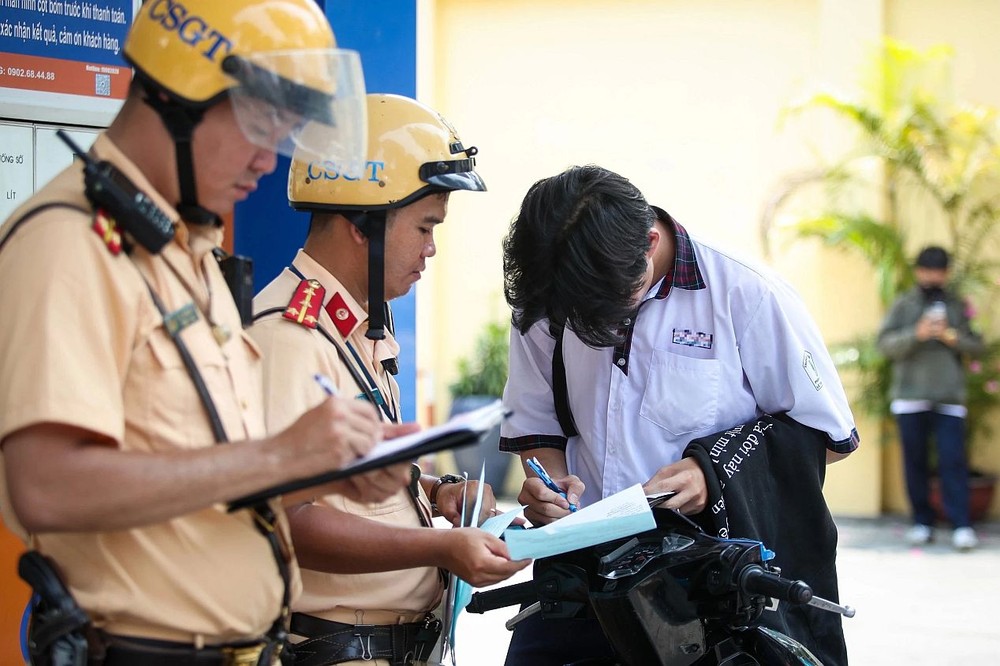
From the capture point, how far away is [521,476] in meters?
10.3

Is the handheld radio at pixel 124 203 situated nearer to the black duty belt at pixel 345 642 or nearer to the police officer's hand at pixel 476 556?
the police officer's hand at pixel 476 556

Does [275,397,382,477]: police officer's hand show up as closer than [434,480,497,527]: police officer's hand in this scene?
Yes

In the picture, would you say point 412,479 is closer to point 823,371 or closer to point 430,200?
point 430,200

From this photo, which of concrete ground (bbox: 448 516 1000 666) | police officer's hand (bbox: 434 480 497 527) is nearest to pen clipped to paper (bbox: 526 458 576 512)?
police officer's hand (bbox: 434 480 497 527)

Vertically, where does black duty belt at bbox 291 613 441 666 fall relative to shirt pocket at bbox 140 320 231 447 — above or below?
below

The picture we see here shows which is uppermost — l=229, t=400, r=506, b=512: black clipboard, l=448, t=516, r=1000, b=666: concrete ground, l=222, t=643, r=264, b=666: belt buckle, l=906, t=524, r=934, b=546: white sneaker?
l=229, t=400, r=506, b=512: black clipboard

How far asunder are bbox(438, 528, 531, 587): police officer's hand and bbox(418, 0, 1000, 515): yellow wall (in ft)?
24.7

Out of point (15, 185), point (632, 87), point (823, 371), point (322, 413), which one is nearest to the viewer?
point (322, 413)

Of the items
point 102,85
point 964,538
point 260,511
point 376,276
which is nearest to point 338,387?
point 376,276

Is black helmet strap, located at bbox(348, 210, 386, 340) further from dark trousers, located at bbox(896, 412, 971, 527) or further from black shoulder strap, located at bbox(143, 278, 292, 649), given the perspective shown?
dark trousers, located at bbox(896, 412, 971, 527)

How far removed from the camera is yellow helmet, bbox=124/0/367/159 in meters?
1.78

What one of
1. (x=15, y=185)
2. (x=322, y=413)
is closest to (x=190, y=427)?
(x=322, y=413)

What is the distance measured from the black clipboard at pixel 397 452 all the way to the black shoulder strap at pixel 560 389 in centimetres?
128

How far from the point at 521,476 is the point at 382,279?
25.8 feet
